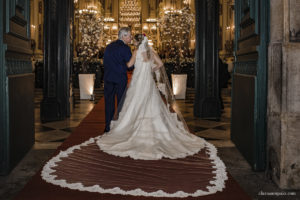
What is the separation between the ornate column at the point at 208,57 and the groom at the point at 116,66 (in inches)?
103

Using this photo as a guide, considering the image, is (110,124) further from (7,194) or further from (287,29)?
(287,29)

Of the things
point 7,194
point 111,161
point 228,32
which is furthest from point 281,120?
point 228,32

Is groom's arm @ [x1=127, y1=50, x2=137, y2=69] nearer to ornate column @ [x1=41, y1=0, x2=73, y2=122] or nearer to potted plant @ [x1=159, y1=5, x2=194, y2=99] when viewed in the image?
ornate column @ [x1=41, y1=0, x2=73, y2=122]

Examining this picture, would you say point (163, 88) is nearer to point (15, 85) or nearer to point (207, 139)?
point (207, 139)

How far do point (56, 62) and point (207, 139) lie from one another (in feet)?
12.3

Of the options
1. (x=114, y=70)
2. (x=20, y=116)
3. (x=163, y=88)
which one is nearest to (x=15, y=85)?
(x=20, y=116)

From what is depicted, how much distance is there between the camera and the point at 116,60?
485cm

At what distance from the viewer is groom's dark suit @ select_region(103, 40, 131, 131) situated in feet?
15.8

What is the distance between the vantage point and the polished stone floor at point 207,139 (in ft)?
9.28

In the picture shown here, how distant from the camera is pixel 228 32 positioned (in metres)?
18.4

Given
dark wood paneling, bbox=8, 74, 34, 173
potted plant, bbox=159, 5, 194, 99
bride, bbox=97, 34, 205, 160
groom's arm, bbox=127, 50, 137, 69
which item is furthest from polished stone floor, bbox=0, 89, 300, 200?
potted plant, bbox=159, 5, 194, 99

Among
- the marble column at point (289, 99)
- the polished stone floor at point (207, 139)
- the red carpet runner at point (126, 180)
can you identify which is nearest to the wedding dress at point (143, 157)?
the red carpet runner at point (126, 180)

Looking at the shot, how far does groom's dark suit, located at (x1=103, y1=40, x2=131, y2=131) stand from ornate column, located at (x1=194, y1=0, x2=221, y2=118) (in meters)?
2.60

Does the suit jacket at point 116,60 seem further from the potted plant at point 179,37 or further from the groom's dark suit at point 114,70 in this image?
the potted plant at point 179,37
